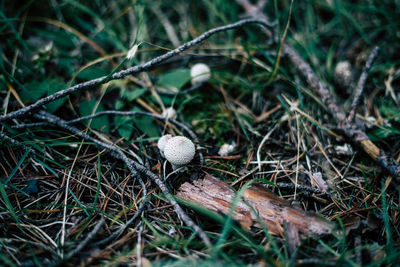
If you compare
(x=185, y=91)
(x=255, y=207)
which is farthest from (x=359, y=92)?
(x=185, y=91)

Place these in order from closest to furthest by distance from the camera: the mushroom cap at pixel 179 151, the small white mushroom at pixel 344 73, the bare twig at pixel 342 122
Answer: the mushroom cap at pixel 179 151
the bare twig at pixel 342 122
the small white mushroom at pixel 344 73

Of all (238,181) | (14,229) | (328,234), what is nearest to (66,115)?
(14,229)

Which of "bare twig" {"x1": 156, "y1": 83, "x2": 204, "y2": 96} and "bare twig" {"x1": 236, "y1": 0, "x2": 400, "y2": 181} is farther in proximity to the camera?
"bare twig" {"x1": 156, "y1": 83, "x2": 204, "y2": 96}

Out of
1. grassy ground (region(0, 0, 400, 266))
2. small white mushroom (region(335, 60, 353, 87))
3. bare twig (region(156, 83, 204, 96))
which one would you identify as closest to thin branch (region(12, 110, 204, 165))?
grassy ground (region(0, 0, 400, 266))

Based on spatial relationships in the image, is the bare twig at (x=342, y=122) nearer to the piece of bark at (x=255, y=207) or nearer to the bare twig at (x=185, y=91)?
the piece of bark at (x=255, y=207)

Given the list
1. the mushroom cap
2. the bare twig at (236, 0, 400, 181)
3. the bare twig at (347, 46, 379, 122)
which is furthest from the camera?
the bare twig at (347, 46, 379, 122)

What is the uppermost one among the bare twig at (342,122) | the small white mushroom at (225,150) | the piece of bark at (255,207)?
the bare twig at (342,122)

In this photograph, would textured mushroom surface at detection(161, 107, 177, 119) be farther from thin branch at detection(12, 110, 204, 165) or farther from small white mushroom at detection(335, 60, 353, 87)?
small white mushroom at detection(335, 60, 353, 87)

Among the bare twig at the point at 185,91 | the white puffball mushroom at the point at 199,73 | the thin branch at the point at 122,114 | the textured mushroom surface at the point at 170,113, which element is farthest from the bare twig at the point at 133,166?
the white puffball mushroom at the point at 199,73
